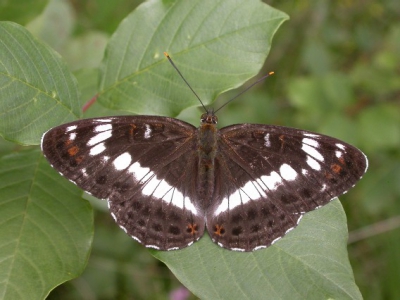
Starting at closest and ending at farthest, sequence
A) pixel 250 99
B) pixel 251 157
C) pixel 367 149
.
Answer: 1. pixel 251 157
2. pixel 367 149
3. pixel 250 99

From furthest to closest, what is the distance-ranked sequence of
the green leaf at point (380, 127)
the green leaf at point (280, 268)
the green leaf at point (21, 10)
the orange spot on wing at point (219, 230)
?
the green leaf at point (380, 127)
the green leaf at point (21, 10)
the orange spot on wing at point (219, 230)
the green leaf at point (280, 268)

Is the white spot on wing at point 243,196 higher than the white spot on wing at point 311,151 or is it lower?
lower

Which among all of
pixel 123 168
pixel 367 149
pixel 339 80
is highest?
pixel 123 168

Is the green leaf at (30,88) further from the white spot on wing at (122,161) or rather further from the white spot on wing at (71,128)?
the white spot on wing at (122,161)

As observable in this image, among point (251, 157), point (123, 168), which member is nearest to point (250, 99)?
point (251, 157)

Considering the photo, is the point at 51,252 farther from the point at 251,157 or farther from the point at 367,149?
the point at 367,149

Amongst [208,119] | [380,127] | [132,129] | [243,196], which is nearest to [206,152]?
[208,119]

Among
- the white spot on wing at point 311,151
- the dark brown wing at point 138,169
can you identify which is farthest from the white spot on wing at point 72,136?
the white spot on wing at point 311,151
